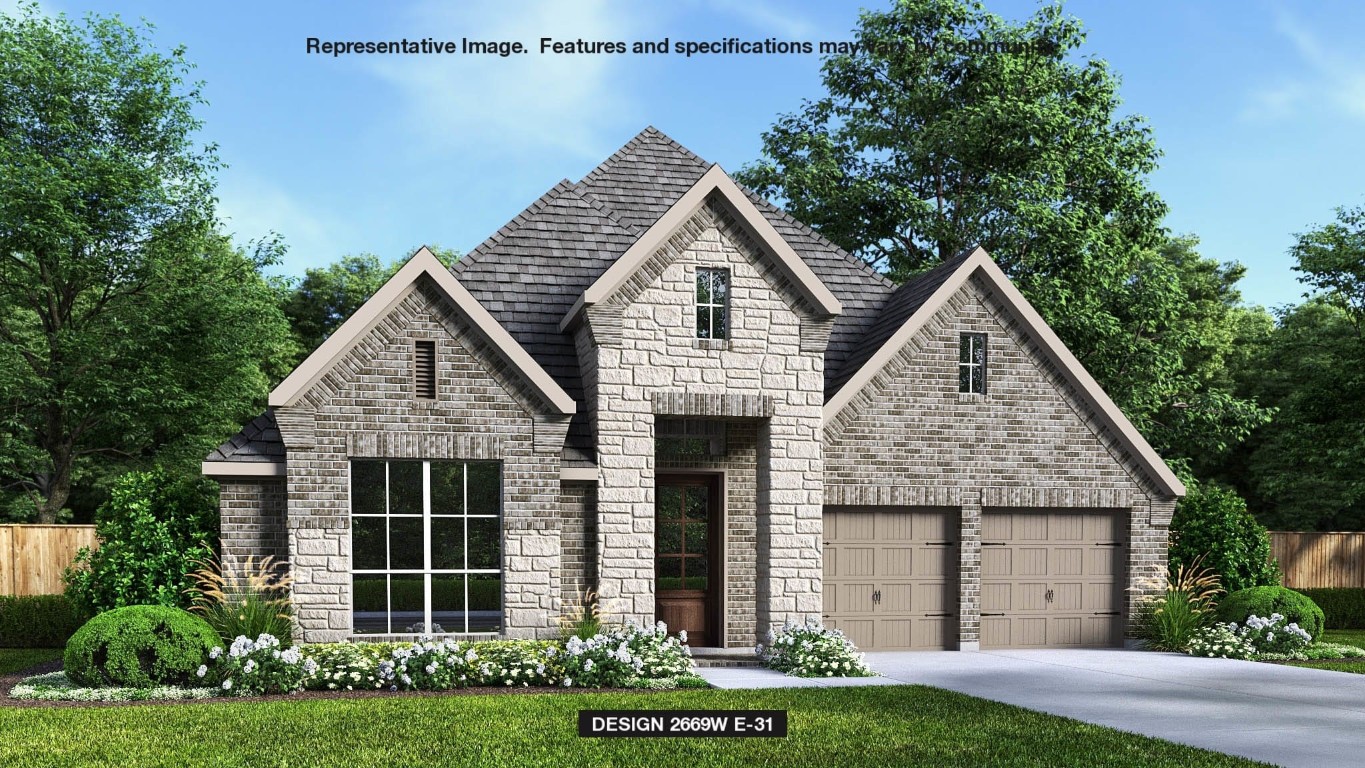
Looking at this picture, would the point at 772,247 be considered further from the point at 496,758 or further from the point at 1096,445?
the point at 496,758

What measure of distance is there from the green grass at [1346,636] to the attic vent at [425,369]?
1663 centimetres

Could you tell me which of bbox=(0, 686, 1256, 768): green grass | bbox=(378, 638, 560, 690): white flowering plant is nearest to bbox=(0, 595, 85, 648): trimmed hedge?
bbox=(0, 686, 1256, 768): green grass

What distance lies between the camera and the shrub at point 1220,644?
719 inches

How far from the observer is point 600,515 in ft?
53.9

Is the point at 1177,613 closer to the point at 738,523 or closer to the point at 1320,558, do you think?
the point at 738,523

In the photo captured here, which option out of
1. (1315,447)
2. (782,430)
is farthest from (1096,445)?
(1315,447)

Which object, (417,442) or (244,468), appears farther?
(417,442)

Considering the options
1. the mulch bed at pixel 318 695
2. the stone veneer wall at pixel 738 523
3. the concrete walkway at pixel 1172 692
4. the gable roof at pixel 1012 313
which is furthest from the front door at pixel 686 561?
the mulch bed at pixel 318 695

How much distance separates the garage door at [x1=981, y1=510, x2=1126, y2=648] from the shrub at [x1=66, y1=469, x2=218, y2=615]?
11.9 metres

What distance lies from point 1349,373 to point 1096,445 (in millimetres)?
16199

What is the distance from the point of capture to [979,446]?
18953 millimetres

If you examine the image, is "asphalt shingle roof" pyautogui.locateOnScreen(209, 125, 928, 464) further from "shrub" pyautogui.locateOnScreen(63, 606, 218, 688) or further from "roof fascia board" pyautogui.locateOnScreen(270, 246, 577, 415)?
"shrub" pyautogui.locateOnScreen(63, 606, 218, 688)

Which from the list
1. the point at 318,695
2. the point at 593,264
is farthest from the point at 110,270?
the point at 318,695

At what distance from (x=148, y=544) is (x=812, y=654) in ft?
30.2
